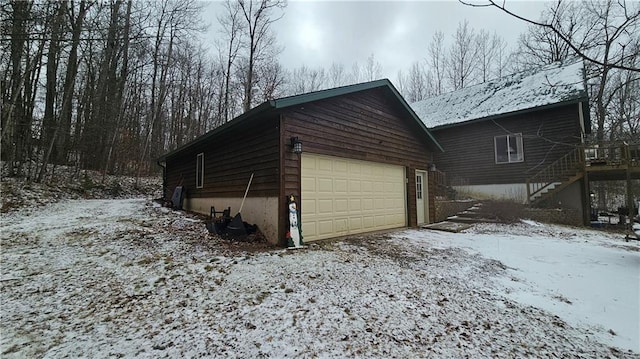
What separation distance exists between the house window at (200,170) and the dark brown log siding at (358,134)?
198 inches

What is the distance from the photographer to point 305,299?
3432 millimetres

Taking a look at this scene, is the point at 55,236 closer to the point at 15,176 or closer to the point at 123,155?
the point at 15,176

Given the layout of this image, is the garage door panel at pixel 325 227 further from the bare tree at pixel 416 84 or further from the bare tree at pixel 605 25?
the bare tree at pixel 416 84

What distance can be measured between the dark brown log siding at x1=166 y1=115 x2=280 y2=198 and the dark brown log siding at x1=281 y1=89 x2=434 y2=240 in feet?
1.22

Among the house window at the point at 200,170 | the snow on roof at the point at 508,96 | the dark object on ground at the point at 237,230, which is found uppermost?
the snow on roof at the point at 508,96

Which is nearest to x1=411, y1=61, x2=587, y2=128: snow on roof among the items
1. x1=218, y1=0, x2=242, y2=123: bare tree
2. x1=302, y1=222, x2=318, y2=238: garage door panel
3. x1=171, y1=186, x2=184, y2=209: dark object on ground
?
x1=302, y1=222, x2=318, y2=238: garage door panel

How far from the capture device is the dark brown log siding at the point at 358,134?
6.07 m

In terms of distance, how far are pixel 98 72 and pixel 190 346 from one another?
18840 millimetres

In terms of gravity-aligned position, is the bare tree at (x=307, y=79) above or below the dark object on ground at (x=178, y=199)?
above

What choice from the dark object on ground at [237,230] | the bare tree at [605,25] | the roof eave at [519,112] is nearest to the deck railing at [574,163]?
the roof eave at [519,112]

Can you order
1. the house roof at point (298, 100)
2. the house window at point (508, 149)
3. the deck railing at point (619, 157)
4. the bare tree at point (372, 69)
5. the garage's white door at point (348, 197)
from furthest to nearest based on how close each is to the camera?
the bare tree at point (372, 69), the house window at point (508, 149), the deck railing at point (619, 157), the garage's white door at point (348, 197), the house roof at point (298, 100)

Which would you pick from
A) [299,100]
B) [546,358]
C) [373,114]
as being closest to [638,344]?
[546,358]

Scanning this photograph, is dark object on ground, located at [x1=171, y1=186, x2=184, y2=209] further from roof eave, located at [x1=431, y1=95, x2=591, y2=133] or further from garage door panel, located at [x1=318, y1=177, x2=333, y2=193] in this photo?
roof eave, located at [x1=431, y1=95, x2=591, y2=133]

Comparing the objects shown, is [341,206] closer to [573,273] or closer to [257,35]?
[573,273]
